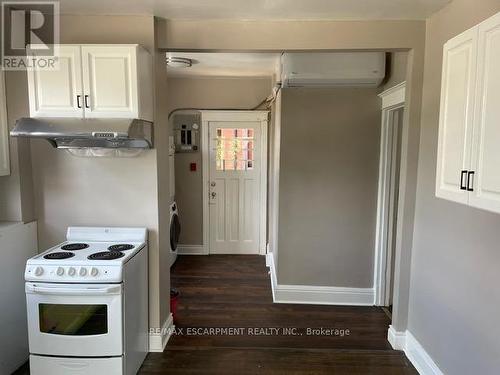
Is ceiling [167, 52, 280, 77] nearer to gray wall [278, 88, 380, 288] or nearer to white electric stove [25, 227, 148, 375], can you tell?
gray wall [278, 88, 380, 288]

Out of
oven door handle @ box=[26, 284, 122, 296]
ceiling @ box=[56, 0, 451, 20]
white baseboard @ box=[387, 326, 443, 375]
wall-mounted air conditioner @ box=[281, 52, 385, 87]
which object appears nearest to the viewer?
oven door handle @ box=[26, 284, 122, 296]

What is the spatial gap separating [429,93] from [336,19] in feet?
2.83

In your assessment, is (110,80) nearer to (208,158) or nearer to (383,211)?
(383,211)

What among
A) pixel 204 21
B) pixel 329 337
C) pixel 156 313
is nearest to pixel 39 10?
pixel 204 21

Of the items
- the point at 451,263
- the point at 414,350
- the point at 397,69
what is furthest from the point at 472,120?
the point at 414,350

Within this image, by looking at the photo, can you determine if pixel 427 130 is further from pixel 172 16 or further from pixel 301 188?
pixel 172 16

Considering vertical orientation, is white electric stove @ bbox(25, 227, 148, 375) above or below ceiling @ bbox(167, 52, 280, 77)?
below

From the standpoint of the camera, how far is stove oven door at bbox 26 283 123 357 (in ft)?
6.95

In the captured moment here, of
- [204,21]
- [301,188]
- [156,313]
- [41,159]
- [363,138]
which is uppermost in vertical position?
[204,21]

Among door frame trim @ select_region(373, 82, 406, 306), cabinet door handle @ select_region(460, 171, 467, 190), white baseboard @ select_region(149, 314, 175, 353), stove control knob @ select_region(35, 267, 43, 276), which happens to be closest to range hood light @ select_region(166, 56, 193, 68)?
door frame trim @ select_region(373, 82, 406, 306)

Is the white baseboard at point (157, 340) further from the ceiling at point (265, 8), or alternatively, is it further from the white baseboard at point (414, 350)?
the ceiling at point (265, 8)

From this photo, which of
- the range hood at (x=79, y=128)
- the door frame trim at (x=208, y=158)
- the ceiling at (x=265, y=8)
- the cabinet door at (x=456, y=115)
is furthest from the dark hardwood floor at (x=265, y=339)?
the ceiling at (x=265, y=8)

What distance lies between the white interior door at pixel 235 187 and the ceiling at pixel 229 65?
707 millimetres

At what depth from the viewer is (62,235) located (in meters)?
2.70
